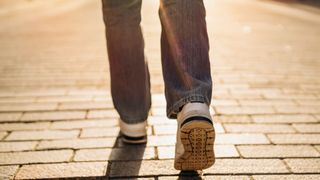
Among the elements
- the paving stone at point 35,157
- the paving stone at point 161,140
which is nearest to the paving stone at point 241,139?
the paving stone at point 161,140

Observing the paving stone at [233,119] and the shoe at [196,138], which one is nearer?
the shoe at [196,138]

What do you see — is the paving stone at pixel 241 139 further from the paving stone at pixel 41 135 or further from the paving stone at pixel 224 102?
the paving stone at pixel 41 135

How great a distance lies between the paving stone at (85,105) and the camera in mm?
2908

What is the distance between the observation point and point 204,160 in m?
1.63

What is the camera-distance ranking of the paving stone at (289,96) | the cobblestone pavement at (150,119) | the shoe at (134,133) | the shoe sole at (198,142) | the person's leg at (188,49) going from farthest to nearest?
the paving stone at (289,96)
the shoe at (134,133)
the cobblestone pavement at (150,119)
the person's leg at (188,49)
the shoe sole at (198,142)

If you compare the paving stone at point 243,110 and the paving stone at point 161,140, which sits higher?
the paving stone at point 161,140

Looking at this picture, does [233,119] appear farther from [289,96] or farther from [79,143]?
[79,143]

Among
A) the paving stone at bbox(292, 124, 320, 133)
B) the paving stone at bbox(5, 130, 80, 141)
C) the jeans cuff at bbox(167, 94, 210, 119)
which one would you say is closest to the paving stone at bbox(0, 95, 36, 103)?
the paving stone at bbox(5, 130, 80, 141)

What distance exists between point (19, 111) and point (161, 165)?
1.36m

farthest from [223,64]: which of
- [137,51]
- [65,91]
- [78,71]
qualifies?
[137,51]

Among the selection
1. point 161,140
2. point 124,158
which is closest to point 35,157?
point 124,158

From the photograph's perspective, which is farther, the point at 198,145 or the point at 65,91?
the point at 65,91

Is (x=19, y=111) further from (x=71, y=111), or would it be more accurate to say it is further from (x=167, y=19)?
(x=167, y=19)

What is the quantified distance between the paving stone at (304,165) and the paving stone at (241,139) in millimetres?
271
